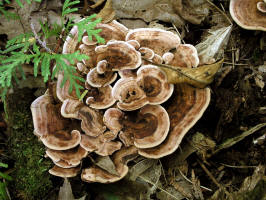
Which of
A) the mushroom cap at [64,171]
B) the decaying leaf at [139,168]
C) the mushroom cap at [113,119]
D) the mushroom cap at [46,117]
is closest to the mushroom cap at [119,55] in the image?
the mushroom cap at [113,119]

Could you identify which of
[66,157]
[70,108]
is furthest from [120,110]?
[66,157]

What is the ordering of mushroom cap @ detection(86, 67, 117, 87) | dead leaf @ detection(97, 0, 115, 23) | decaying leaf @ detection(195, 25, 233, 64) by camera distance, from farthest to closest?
dead leaf @ detection(97, 0, 115, 23) < decaying leaf @ detection(195, 25, 233, 64) < mushroom cap @ detection(86, 67, 117, 87)

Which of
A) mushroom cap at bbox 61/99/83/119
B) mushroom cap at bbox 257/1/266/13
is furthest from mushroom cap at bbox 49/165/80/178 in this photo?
mushroom cap at bbox 257/1/266/13

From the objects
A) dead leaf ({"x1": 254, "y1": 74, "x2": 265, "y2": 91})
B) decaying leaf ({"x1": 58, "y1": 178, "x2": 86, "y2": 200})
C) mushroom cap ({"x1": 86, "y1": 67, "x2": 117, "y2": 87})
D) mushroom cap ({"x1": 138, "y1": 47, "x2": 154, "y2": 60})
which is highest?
mushroom cap ({"x1": 138, "y1": 47, "x2": 154, "y2": 60})

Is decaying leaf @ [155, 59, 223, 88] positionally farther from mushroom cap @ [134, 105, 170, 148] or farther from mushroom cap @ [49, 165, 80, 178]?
mushroom cap @ [49, 165, 80, 178]

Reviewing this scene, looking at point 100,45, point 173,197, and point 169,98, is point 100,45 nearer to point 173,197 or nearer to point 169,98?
point 169,98

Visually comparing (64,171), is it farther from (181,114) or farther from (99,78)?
(181,114)
